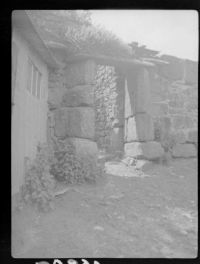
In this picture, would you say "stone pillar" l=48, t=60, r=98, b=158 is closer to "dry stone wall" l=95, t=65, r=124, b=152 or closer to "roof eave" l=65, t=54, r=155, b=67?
"roof eave" l=65, t=54, r=155, b=67

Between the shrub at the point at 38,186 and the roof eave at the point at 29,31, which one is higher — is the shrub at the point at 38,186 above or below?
below

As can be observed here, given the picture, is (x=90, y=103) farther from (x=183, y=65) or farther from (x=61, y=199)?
(x=183, y=65)

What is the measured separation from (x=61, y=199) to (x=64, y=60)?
271cm

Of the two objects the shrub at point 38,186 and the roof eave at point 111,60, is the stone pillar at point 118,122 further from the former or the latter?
the shrub at point 38,186

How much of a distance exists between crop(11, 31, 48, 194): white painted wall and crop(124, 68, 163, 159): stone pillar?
2891mm

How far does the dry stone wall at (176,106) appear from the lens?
7605 mm

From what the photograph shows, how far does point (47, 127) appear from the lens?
5496 mm

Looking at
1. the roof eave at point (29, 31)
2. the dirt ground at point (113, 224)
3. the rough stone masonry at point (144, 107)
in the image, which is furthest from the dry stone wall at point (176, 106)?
the roof eave at point (29, 31)

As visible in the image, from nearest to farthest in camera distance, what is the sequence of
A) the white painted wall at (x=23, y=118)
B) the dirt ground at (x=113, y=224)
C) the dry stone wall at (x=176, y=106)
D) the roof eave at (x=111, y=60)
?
the dirt ground at (x=113, y=224) → the white painted wall at (x=23, y=118) → the roof eave at (x=111, y=60) → the dry stone wall at (x=176, y=106)

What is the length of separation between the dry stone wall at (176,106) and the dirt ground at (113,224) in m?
2.04

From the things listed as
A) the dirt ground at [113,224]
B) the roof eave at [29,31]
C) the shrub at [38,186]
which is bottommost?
the dirt ground at [113,224]

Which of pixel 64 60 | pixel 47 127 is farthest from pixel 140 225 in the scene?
pixel 64 60

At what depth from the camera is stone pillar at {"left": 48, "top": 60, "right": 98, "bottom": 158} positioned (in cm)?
558

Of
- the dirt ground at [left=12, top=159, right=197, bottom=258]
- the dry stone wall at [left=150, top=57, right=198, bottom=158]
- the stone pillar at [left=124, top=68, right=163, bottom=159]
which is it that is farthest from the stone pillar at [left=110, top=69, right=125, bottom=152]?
the dirt ground at [left=12, top=159, right=197, bottom=258]
